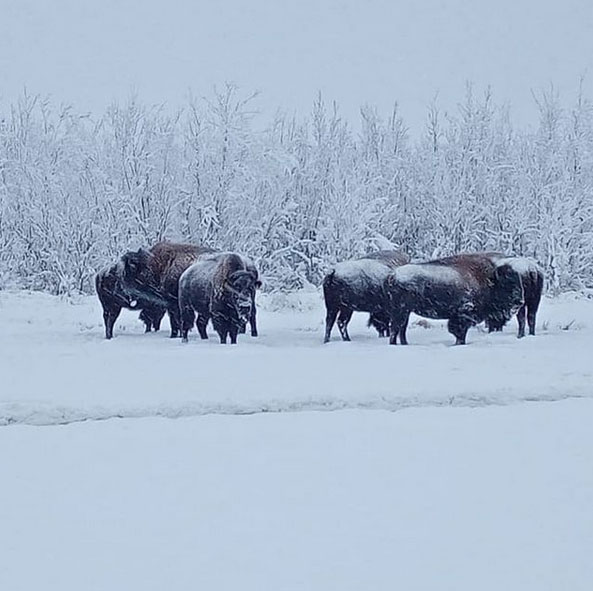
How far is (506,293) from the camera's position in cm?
Result: 1861

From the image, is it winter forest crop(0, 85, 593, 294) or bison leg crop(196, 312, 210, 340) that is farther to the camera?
winter forest crop(0, 85, 593, 294)

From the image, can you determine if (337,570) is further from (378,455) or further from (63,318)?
(63,318)

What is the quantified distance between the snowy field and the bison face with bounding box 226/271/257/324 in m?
3.73

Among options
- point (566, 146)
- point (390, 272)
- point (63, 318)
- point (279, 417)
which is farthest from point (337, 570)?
point (566, 146)

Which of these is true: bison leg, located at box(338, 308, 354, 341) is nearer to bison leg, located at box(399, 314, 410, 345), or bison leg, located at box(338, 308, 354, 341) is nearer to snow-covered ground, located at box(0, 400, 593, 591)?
bison leg, located at box(399, 314, 410, 345)

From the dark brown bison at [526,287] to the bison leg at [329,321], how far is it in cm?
318

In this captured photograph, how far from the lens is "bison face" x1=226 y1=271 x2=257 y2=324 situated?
1811 centimetres

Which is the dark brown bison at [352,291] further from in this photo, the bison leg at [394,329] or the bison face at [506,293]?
the bison face at [506,293]

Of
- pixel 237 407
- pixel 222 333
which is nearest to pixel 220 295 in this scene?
pixel 222 333

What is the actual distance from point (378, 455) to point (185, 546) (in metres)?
2.66

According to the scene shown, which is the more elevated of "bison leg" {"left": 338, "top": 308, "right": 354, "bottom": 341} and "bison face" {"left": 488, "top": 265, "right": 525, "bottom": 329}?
"bison face" {"left": 488, "top": 265, "right": 525, "bottom": 329}

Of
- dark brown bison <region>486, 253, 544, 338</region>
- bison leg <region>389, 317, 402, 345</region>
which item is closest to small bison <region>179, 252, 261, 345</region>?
bison leg <region>389, 317, 402, 345</region>

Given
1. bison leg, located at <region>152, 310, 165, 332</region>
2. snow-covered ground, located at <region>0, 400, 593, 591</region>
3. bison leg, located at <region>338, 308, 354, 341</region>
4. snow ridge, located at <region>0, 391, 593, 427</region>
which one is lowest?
bison leg, located at <region>152, 310, 165, 332</region>

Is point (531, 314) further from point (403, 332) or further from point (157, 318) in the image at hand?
point (157, 318)
